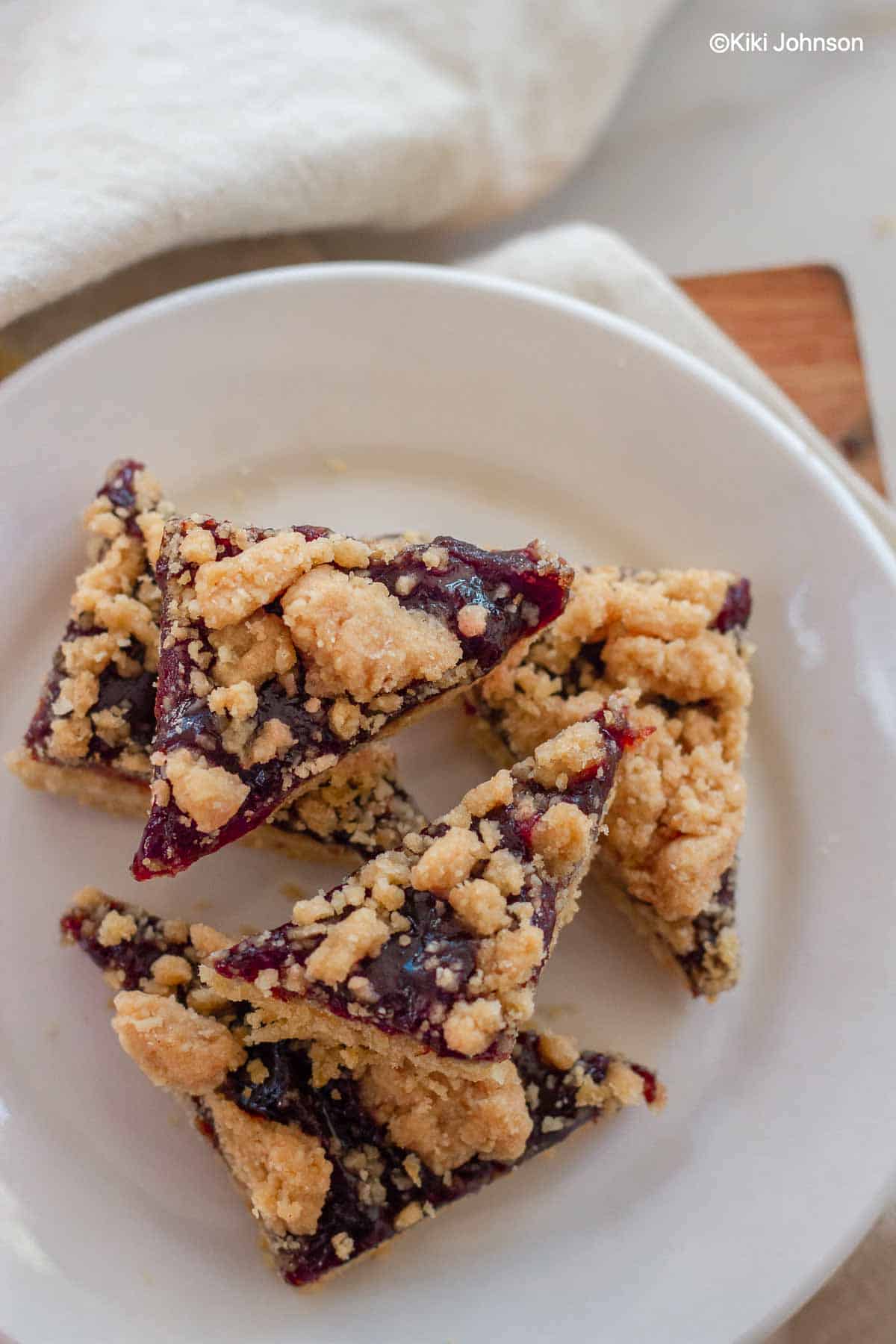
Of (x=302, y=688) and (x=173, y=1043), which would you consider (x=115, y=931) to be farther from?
(x=302, y=688)

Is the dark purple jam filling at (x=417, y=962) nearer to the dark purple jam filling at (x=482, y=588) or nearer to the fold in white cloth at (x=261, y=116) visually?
the dark purple jam filling at (x=482, y=588)

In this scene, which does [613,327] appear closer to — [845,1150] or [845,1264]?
[845,1150]

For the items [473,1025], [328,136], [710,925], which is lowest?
[710,925]

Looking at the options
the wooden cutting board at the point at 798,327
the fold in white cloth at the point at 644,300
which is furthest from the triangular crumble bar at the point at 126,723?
the fold in white cloth at the point at 644,300

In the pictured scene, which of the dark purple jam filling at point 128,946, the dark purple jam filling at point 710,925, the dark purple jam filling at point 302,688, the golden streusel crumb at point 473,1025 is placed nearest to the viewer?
the golden streusel crumb at point 473,1025

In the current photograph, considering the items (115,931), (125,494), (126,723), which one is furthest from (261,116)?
(115,931)
